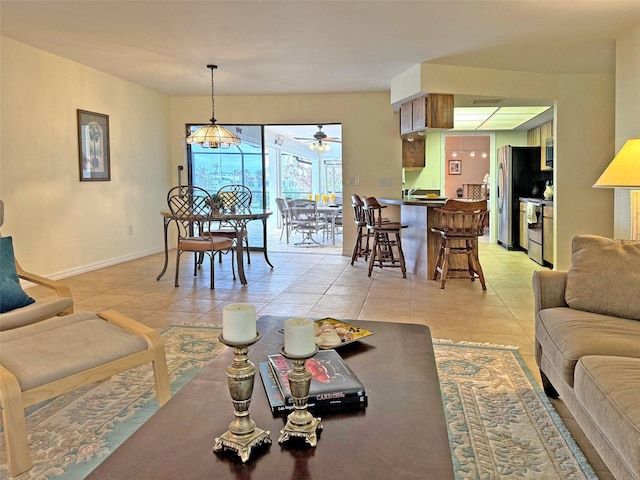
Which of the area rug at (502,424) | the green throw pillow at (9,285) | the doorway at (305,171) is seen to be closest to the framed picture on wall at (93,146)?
the doorway at (305,171)

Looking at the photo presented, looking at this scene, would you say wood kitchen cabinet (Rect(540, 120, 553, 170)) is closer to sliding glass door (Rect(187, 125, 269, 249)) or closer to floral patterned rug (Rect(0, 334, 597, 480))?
sliding glass door (Rect(187, 125, 269, 249))

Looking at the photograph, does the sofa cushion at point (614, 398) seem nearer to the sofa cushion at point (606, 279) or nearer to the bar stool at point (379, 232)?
the sofa cushion at point (606, 279)

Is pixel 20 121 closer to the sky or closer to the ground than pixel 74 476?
closer to the sky

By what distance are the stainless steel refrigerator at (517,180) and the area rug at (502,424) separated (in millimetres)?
5266

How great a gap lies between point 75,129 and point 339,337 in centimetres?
482

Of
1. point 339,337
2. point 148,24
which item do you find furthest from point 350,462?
point 148,24

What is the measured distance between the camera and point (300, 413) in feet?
3.87

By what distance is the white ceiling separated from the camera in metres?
3.61

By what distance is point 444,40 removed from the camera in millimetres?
4359

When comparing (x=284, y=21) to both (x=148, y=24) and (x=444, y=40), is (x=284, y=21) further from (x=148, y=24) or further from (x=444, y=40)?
(x=444, y=40)

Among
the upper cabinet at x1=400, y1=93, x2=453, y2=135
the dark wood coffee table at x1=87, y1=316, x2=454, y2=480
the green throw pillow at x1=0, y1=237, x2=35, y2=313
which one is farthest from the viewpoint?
the upper cabinet at x1=400, y1=93, x2=453, y2=135

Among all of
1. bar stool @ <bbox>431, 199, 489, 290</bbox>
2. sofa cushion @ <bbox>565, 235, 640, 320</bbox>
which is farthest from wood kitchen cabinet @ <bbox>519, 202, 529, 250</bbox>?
sofa cushion @ <bbox>565, 235, 640, 320</bbox>

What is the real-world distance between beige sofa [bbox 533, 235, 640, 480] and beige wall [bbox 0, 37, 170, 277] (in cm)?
468

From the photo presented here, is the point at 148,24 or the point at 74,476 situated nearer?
the point at 74,476
